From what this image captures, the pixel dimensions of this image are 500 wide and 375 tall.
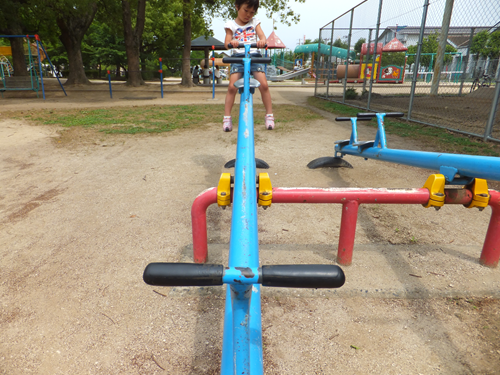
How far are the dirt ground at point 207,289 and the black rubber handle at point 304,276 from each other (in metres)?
0.76

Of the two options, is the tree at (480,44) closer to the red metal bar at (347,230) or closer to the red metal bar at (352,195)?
the red metal bar at (352,195)

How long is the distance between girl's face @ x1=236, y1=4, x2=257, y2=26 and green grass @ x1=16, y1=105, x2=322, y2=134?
294 cm

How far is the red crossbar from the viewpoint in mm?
1687

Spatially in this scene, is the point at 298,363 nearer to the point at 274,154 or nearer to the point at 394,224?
the point at 394,224

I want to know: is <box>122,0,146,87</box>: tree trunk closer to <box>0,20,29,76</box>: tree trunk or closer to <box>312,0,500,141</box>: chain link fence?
<box>0,20,29,76</box>: tree trunk

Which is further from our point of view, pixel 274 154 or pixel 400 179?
pixel 274 154

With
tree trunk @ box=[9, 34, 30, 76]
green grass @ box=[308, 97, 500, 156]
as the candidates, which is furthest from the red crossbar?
tree trunk @ box=[9, 34, 30, 76]

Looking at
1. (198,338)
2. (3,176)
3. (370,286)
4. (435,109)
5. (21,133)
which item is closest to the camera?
(198,338)

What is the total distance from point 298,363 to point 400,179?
8.85 ft

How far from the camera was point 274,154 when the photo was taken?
14.5 ft

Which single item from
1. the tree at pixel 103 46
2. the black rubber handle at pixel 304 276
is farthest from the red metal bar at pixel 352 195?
the tree at pixel 103 46

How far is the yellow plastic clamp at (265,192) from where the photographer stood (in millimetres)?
1610

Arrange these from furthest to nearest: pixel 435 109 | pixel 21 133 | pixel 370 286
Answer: pixel 435 109 < pixel 21 133 < pixel 370 286

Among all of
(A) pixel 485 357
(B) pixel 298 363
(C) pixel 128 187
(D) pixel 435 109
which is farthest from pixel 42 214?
(D) pixel 435 109
